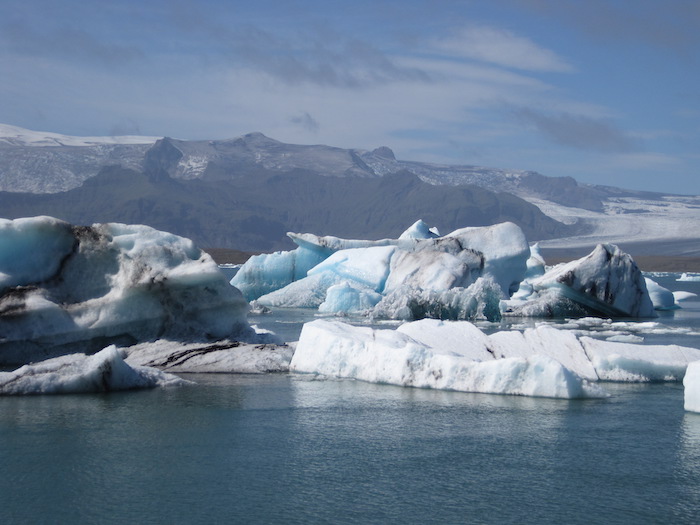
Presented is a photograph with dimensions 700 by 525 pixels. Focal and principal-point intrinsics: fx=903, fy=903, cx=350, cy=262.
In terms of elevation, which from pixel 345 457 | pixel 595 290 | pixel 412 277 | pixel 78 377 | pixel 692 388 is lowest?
pixel 345 457

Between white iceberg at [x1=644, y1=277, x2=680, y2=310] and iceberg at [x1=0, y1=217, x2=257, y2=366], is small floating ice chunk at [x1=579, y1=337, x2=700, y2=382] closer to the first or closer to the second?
iceberg at [x1=0, y1=217, x2=257, y2=366]

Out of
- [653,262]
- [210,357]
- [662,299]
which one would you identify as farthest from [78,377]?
[653,262]

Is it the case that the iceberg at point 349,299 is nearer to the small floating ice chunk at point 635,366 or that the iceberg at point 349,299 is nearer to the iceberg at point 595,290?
the iceberg at point 595,290

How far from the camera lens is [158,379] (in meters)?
10.6

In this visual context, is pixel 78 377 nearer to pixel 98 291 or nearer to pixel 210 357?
pixel 210 357

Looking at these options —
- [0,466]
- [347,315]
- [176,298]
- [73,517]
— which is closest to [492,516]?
[73,517]

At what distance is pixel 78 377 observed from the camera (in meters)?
10.1

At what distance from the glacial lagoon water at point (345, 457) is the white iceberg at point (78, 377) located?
0.22 m

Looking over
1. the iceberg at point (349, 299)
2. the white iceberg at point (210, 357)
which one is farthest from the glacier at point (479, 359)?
the iceberg at point (349, 299)

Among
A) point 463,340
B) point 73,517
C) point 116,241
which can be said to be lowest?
point 73,517

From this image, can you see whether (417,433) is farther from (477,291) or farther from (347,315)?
(347,315)

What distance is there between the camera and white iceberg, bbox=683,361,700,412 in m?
9.01

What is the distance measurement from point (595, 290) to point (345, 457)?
17073 mm

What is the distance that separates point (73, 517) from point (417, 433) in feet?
10.9
